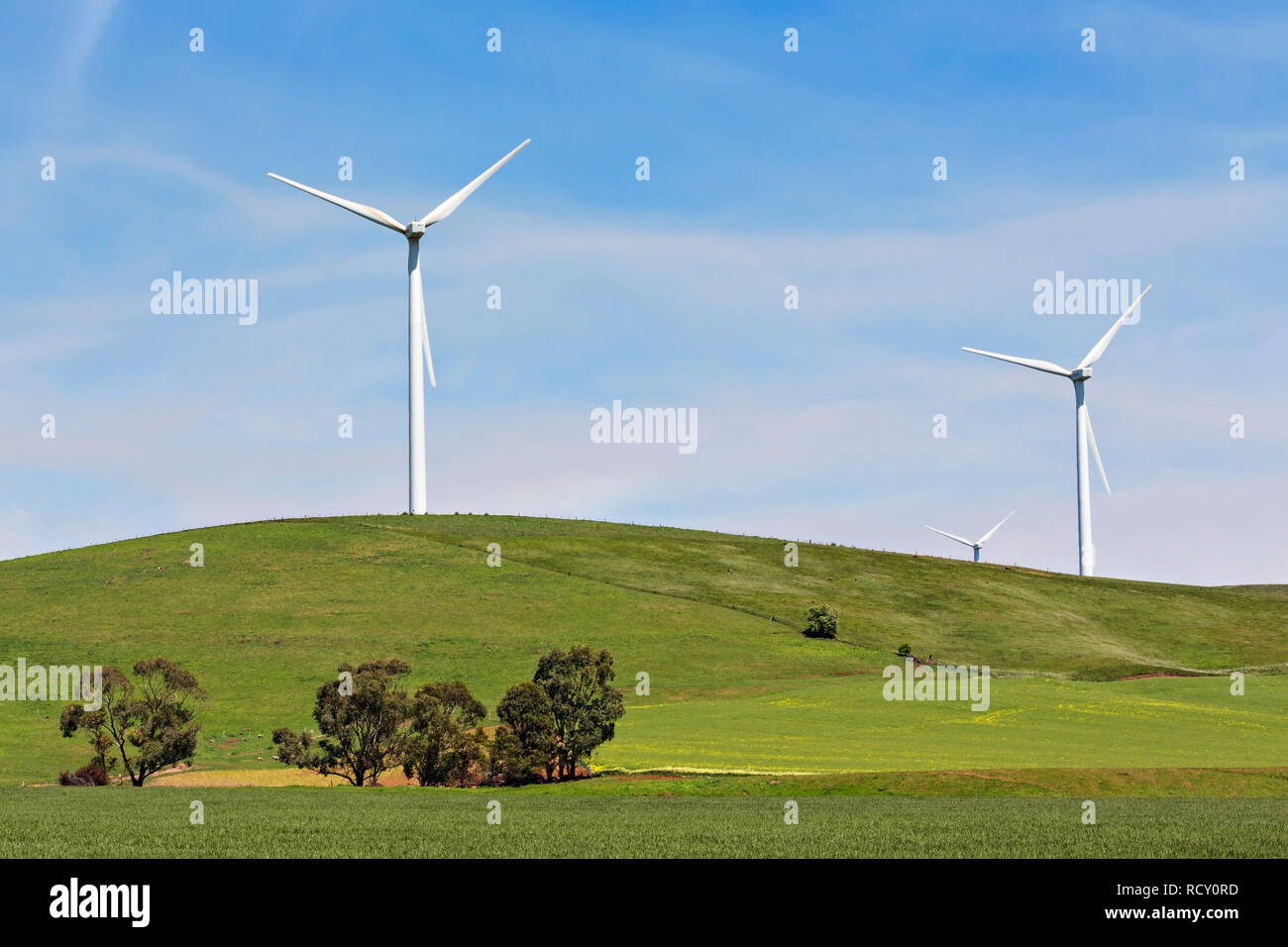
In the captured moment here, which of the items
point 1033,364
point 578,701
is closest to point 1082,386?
point 1033,364

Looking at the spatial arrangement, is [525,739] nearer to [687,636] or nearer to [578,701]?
[578,701]

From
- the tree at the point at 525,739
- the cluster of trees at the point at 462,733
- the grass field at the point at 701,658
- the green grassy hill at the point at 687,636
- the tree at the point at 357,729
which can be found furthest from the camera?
the green grassy hill at the point at 687,636

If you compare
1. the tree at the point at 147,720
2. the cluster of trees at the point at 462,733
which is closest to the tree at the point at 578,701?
the cluster of trees at the point at 462,733

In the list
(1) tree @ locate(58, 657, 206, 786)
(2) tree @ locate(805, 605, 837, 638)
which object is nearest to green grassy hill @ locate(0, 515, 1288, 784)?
(2) tree @ locate(805, 605, 837, 638)

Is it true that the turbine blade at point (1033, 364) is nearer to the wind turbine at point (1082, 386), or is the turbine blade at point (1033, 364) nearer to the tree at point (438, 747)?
the wind turbine at point (1082, 386)

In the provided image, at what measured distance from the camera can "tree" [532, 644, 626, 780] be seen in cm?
6850

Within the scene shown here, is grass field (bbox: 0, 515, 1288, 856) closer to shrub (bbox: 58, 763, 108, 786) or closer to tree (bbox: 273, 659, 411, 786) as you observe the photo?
tree (bbox: 273, 659, 411, 786)

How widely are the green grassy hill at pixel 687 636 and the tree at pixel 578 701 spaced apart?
2847 mm

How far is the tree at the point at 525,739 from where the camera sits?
67.9m

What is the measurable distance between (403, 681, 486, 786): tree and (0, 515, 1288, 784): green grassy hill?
25.5ft

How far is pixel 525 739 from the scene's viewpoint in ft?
223

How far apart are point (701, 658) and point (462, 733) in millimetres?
42344

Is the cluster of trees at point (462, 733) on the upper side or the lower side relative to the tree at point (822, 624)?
lower
